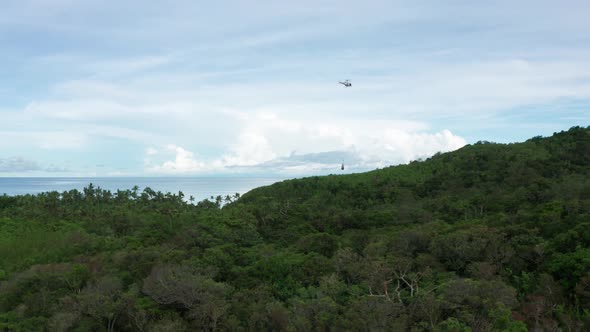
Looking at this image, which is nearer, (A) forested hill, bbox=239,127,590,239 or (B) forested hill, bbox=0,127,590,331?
(B) forested hill, bbox=0,127,590,331

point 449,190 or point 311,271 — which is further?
point 449,190

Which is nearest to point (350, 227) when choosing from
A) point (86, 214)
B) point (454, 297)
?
point (454, 297)

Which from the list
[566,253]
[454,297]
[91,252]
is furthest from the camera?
[91,252]

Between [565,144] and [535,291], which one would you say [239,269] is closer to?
[535,291]

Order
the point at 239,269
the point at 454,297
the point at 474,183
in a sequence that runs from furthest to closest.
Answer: the point at 474,183, the point at 239,269, the point at 454,297

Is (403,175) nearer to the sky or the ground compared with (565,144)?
nearer to the ground

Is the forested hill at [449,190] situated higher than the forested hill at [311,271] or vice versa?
the forested hill at [449,190]

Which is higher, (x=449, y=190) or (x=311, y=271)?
(x=449, y=190)

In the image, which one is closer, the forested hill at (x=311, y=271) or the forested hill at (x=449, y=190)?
the forested hill at (x=311, y=271)
